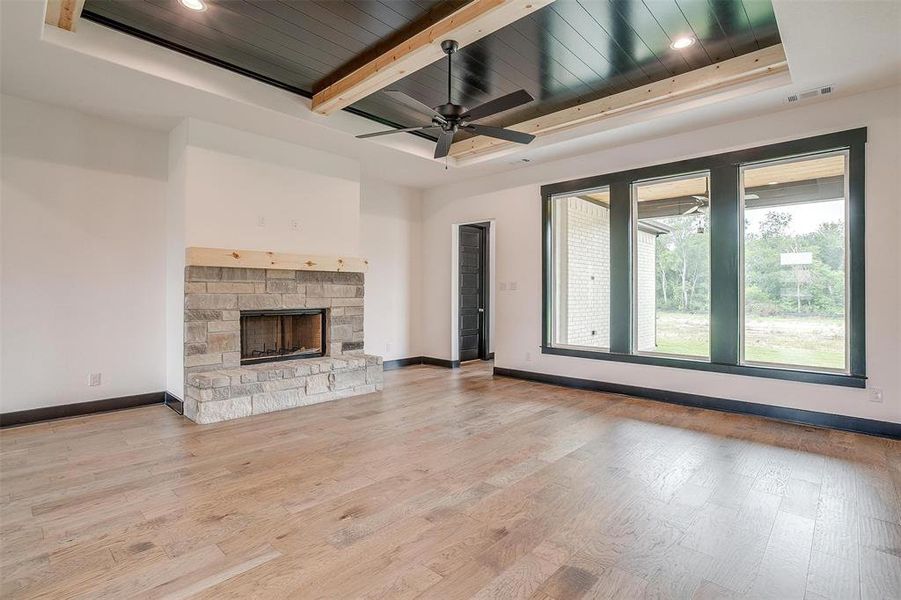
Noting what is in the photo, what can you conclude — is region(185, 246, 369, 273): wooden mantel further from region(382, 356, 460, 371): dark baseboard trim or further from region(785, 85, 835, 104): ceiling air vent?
region(785, 85, 835, 104): ceiling air vent

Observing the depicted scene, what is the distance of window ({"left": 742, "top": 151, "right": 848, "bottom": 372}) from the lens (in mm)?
4113

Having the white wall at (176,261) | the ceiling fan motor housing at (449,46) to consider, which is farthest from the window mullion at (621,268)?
the white wall at (176,261)

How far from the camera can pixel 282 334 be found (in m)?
5.40

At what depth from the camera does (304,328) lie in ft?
18.2

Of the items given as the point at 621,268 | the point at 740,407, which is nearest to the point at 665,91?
the point at 621,268

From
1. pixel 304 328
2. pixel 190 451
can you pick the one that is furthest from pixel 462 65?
pixel 190 451

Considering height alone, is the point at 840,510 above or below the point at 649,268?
below

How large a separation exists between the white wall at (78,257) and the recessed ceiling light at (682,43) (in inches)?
198

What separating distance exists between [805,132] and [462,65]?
3.14 metres

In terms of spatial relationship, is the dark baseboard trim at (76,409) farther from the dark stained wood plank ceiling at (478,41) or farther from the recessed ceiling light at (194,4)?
the recessed ceiling light at (194,4)

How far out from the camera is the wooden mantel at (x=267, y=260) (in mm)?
4371

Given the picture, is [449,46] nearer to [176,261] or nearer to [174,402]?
[176,261]

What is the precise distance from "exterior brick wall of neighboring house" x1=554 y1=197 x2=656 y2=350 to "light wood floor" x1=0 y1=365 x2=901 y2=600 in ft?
5.18

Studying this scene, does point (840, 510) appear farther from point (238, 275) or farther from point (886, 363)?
point (238, 275)
